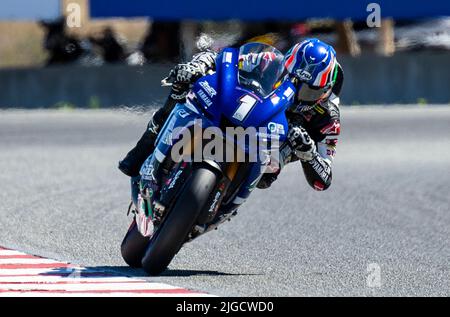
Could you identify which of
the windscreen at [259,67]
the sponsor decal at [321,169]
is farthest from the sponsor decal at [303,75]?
the sponsor decal at [321,169]

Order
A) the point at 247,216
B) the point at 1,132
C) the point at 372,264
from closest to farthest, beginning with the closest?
the point at 372,264
the point at 247,216
the point at 1,132

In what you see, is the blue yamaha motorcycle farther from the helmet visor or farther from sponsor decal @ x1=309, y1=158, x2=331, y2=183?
sponsor decal @ x1=309, y1=158, x2=331, y2=183

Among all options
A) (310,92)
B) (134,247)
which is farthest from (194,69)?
(134,247)

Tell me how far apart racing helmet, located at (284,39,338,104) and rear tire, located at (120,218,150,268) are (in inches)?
52.4

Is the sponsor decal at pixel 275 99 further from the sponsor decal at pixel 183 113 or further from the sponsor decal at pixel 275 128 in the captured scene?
the sponsor decal at pixel 183 113

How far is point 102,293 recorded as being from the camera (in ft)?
21.4

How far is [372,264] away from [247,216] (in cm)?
275

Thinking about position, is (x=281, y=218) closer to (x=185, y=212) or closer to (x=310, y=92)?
(x=310, y=92)

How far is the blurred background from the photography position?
20172mm

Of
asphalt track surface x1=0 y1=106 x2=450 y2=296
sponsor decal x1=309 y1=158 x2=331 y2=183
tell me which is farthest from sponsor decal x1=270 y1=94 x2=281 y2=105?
asphalt track surface x1=0 y1=106 x2=450 y2=296

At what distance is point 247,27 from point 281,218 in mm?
8885
